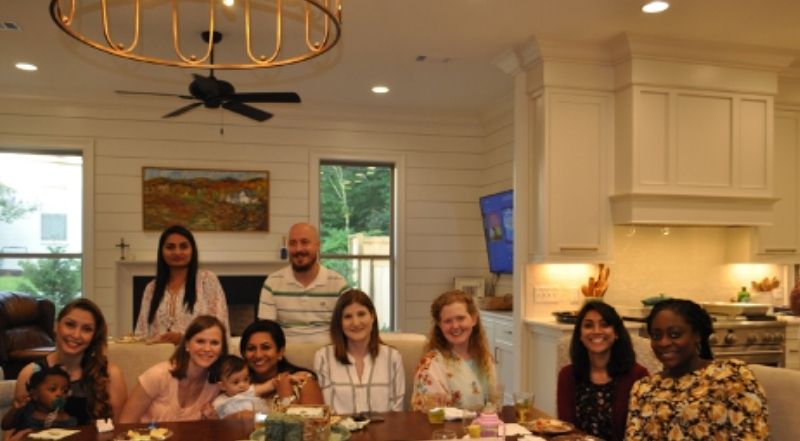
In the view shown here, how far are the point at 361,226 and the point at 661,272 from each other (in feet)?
10.0

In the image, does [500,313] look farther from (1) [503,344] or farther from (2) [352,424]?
(2) [352,424]

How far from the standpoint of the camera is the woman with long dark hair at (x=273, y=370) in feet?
8.44

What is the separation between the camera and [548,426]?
2.20 metres

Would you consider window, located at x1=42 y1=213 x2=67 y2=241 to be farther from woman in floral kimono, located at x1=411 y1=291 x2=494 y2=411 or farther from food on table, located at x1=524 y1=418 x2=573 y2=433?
food on table, located at x1=524 y1=418 x2=573 y2=433

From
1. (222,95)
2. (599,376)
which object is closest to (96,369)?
(599,376)

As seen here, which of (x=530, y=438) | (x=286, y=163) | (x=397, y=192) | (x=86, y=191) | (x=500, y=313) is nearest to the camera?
(x=530, y=438)

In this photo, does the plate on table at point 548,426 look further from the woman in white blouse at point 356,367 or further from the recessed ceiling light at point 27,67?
the recessed ceiling light at point 27,67

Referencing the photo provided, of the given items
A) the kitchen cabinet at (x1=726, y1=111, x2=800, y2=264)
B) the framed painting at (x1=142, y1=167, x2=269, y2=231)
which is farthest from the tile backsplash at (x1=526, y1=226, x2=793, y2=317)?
the framed painting at (x1=142, y1=167, x2=269, y2=231)

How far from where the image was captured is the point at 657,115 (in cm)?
447

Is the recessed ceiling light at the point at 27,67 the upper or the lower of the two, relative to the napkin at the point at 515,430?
upper

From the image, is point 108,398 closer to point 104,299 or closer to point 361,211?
point 104,299

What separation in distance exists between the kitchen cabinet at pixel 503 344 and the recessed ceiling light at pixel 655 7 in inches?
94.4

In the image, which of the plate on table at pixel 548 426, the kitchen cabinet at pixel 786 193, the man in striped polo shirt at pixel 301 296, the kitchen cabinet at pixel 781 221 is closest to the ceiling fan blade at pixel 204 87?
the man in striped polo shirt at pixel 301 296

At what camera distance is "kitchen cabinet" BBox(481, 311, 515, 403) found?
205 inches
